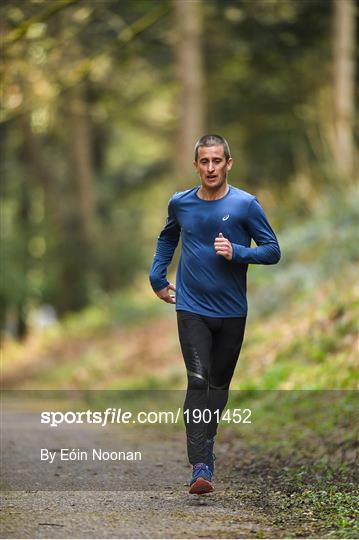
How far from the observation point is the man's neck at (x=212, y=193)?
7457mm

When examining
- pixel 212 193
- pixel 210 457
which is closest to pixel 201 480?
pixel 210 457

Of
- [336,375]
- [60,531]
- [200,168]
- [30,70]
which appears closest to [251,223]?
[200,168]

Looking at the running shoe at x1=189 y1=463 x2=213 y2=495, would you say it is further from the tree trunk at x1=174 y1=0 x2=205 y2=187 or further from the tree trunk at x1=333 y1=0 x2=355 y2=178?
the tree trunk at x1=174 y1=0 x2=205 y2=187

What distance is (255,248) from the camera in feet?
24.2

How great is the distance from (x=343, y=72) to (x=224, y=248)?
15.0 metres

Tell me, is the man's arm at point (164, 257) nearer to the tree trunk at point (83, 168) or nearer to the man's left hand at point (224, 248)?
the man's left hand at point (224, 248)

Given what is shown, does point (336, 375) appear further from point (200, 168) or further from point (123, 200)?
point (123, 200)

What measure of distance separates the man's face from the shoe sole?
6.41 ft

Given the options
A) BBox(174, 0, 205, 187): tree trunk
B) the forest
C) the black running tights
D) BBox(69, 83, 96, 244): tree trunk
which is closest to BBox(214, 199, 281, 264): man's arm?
the black running tights

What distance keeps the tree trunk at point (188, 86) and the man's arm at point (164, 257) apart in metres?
14.3

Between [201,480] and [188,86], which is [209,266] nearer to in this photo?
[201,480]

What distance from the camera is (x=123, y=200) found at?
36.9 metres

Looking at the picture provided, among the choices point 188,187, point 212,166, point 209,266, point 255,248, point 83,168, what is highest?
point 83,168

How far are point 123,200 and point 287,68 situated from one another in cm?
1211
